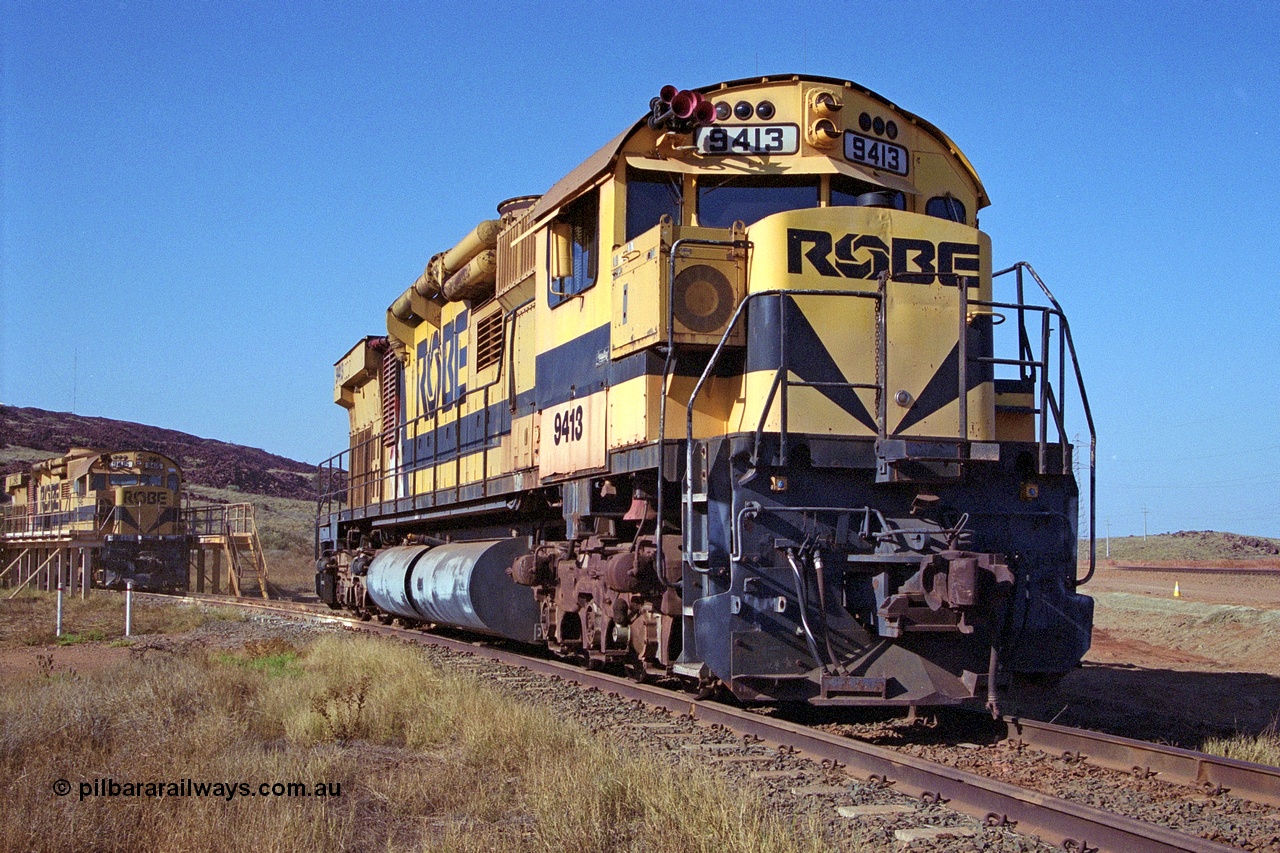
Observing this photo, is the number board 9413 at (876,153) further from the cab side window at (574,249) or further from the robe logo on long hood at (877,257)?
the cab side window at (574,249)

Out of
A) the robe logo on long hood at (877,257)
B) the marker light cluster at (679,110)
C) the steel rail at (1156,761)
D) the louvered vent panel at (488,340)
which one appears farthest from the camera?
the louvered vent panel at (488,340)

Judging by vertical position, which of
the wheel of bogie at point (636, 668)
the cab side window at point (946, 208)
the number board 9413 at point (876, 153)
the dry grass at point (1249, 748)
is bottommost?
the dry grass at point (1249, 748)

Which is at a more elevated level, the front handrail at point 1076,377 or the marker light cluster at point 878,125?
the marker light cluster at point 878,125

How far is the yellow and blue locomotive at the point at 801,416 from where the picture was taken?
7.05 meters

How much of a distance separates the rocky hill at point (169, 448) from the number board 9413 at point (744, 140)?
227 ft

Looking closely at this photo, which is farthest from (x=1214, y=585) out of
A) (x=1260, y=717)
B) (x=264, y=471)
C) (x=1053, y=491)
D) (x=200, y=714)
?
(x=264, y=471)

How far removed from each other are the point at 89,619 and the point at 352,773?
16.9 m

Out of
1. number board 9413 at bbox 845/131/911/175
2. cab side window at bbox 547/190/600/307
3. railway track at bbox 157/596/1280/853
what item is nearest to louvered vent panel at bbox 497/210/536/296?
cab side window at bbox 547/190/600/307

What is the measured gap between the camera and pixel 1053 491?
25.1 feet

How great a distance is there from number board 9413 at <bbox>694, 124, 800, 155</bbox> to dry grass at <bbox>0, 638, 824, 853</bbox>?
392 centimetres

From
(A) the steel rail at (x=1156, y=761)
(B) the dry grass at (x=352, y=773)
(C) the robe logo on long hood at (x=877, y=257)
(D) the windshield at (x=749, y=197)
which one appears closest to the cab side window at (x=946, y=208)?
A: (C) the robe logo on long hood at (x=877, y=257)

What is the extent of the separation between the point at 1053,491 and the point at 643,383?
2.74m

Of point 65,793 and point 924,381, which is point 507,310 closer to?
point 924,381

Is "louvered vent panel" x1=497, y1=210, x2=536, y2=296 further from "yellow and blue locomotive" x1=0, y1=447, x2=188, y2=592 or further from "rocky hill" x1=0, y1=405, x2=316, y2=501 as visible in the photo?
"rocky hill" x1=0, y1=405, x2=316, y2=501
